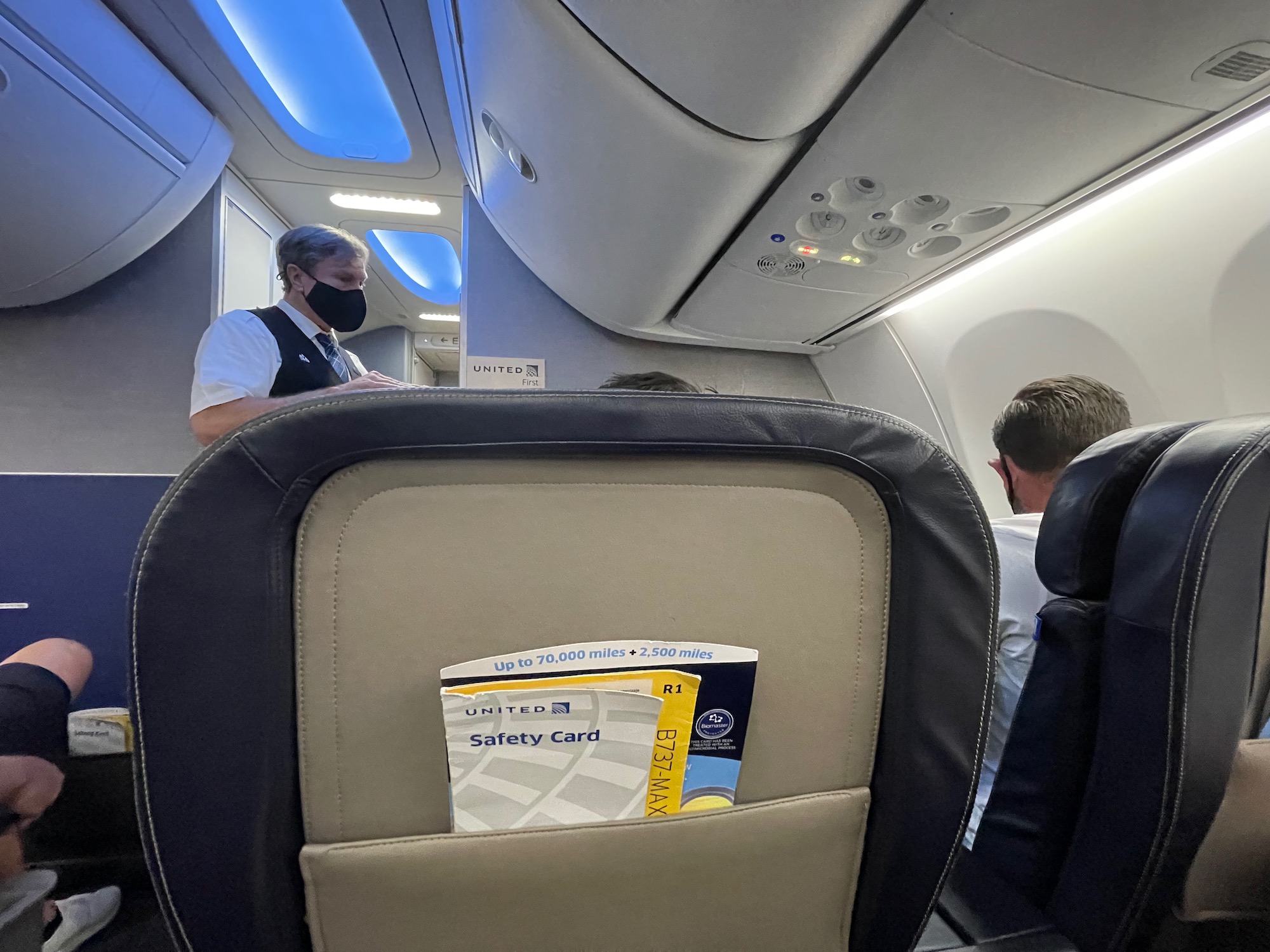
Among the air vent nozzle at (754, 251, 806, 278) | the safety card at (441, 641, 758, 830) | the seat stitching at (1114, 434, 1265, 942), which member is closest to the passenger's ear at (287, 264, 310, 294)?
the air vent nozzle at (754, 251, 806, 278)

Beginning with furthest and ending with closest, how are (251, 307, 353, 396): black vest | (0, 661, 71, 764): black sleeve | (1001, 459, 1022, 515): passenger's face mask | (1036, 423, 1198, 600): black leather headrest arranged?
1. (251, 307, 353, 396): black vest
2. (1001, 459, 1022, 515): passenger's face mask
3. (0, 661, 71, 764): black sleeve
4. (1036, 423, 1198, 600): black leather headrest

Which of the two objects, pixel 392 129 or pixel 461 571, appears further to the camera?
pixel 392 129

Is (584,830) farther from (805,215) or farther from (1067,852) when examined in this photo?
(805,215)

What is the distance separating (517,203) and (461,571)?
2470mm

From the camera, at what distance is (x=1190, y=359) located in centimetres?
197

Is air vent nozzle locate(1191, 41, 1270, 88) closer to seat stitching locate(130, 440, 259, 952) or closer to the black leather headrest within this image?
the black leather headrest

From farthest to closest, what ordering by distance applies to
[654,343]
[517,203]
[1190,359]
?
[654,343] → [517,203] → [1190,359]

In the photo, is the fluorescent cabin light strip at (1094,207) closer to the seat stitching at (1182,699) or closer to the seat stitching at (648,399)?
the seat stitching at (1182,699)

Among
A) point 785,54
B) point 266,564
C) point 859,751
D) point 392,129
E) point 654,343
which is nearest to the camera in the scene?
point 266,564

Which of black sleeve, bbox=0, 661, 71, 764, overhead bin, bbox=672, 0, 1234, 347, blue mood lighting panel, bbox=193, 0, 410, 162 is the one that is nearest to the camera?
black sleeve, bbox=0, 661, 71, 764

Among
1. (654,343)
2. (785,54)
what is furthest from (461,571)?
(654,343)

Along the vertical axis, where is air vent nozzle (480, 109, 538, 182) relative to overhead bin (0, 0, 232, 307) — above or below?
below

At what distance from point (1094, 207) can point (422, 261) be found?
511cm

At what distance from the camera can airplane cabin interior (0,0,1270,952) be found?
483mm
